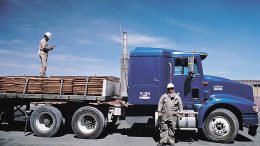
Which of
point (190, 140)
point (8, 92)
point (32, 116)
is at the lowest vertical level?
point (190, 140)

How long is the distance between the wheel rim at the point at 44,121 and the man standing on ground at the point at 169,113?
4049 millimetres

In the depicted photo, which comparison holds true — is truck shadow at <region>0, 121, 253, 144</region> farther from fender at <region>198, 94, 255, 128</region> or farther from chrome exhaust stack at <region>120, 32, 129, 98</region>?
chrome exhaust stack at <region>120, 32, 129, 98</region>

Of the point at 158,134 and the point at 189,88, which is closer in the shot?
the point at 189,88

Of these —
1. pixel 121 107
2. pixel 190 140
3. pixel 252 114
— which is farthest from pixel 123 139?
pixel 252 114

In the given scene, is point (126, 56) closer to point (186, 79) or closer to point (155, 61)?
point (155, 61)

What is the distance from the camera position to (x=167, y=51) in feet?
29.9

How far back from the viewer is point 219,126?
8.52 meters

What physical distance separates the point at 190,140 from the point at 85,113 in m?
3.77

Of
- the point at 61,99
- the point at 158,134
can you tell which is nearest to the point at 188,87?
the point at 158,134

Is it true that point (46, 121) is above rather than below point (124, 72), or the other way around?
below

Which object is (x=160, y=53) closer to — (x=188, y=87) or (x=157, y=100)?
(x=188, y=87)

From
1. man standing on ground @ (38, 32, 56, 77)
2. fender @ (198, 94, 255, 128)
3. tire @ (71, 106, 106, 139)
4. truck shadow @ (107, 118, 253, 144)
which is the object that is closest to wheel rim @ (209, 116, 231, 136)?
fender @ (198, 94, 255, 128)

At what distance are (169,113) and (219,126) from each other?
189 cm

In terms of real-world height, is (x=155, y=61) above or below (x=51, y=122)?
above
